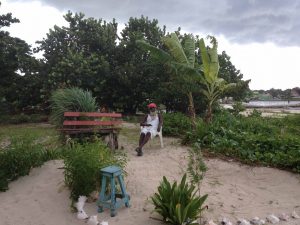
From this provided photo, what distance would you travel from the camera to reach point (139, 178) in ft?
19.7

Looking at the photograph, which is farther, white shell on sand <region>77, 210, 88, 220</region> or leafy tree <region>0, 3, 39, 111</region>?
leafy tree <region>0, 3, 39, 111</region>

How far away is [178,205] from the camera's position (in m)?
4.07

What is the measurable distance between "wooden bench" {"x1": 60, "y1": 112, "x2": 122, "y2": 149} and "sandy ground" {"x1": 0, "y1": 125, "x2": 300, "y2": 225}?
3.84 feet

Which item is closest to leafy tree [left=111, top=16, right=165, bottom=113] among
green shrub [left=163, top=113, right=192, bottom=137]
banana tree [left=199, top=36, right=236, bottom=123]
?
green shrub [left=163, top=113, right=192, bottom=137]

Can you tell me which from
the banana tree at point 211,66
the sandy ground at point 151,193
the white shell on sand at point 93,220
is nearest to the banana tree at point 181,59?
the banana tree at point 211,66

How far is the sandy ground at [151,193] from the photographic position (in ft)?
15.5

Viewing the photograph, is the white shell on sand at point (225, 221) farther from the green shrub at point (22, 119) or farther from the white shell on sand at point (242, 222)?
the green shrub at point (22, 119)

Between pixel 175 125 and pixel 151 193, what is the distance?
596 cm

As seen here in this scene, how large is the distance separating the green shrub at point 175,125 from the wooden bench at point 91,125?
2721 millimetres

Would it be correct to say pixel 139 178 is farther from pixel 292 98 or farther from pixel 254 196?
pixel 292 98

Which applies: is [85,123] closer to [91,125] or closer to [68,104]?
[91,125]

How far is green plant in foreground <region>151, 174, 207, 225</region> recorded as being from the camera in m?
4.15

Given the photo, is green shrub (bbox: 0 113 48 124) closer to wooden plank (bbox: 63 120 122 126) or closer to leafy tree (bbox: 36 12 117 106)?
leafy tree (bbox: 36 12 117 106)

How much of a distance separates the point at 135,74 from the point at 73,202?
11209 millimetres
